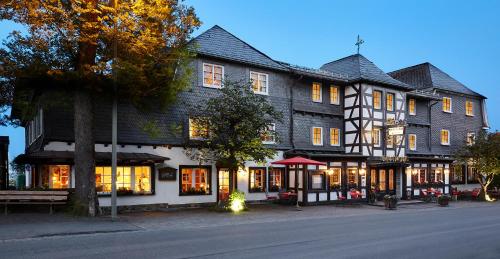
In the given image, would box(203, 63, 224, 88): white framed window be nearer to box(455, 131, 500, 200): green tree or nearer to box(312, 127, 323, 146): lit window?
box(312, 127, 323, 146): lit window

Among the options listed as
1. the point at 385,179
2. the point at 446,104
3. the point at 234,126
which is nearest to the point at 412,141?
the point at 385,179

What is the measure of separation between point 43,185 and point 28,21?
7444 millimetres

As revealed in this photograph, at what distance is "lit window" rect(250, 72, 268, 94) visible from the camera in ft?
81.4

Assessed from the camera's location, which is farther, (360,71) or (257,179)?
(360,71)

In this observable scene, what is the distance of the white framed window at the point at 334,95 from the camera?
28.3 meters

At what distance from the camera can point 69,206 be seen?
17484mm

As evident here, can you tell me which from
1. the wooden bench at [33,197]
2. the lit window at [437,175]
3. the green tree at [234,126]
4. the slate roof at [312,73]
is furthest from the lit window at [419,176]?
the wooden bench at [33,197]

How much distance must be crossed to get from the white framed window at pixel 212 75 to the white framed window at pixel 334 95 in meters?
8.43

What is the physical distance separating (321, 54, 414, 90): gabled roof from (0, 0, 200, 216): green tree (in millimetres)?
14449

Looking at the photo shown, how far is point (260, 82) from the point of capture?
989 inches

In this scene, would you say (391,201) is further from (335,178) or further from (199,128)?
(199,128)

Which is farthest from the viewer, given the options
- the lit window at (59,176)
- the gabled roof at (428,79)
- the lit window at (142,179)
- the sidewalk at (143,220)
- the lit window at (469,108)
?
the lit window at (469,108)

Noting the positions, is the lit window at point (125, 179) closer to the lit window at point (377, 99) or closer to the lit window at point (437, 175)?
the lit window at point (377, 99)

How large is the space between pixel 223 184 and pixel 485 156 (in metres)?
19.6
